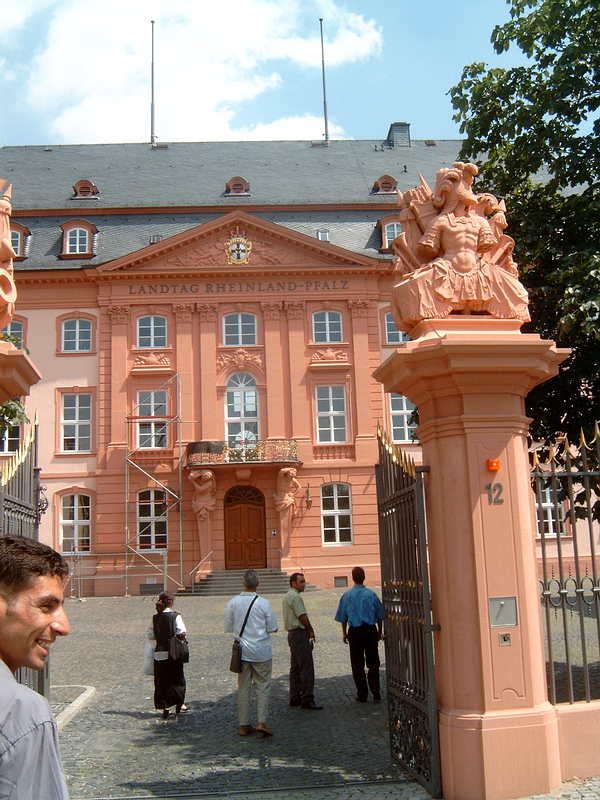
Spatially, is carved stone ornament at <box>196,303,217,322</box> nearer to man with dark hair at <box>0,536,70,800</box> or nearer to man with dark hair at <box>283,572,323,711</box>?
man with dark hair at <box>283,572,323,711</box>

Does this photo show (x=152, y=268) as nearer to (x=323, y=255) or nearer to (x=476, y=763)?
(x=323, y=255)

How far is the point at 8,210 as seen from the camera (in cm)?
676

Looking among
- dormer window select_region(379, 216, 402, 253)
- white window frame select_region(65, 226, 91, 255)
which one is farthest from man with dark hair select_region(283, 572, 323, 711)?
white window frame select_region(65, 226, 91, 255)

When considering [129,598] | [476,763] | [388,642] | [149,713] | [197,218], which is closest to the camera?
[476,763]

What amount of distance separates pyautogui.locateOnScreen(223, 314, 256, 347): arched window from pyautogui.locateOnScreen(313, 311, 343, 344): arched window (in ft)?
7.43

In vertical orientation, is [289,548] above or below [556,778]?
above

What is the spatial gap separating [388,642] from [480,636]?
43.9 inches

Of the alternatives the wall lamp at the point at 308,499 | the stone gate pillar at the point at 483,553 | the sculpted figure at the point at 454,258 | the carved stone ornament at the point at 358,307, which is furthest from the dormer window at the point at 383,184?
the stone gate pillar at the point at 483,553

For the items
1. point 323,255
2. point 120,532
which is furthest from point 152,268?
point 120,532

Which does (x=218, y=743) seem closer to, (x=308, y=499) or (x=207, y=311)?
(x=308, y=499)

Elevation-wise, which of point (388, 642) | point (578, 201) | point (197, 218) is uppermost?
point (197, 218)

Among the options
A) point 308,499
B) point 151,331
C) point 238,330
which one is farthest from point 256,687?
point 151,331

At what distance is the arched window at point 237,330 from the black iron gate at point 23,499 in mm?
24520

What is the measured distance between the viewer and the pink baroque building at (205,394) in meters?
30.2
